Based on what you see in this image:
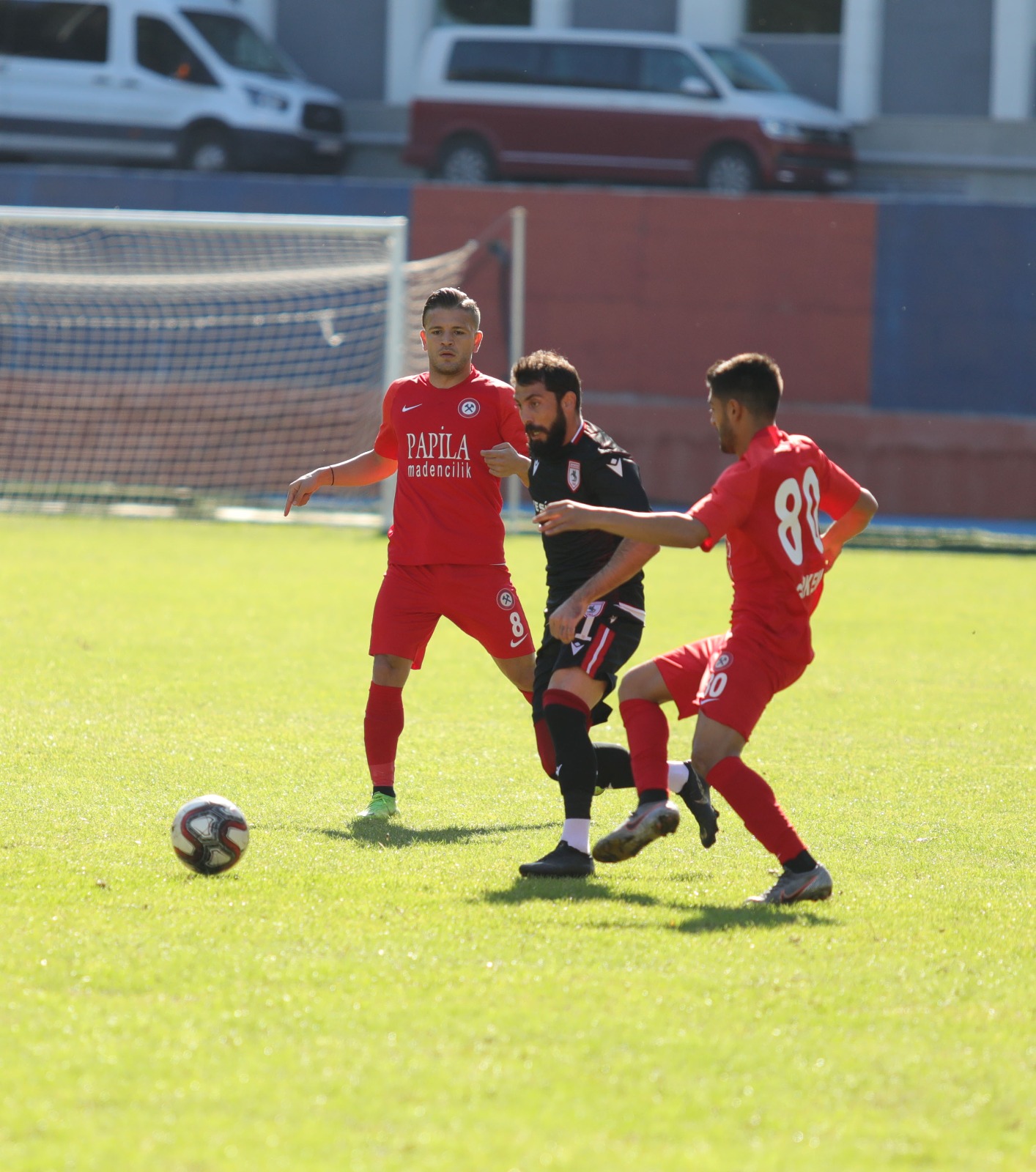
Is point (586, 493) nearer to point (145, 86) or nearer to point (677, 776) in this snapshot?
point (677, 776)

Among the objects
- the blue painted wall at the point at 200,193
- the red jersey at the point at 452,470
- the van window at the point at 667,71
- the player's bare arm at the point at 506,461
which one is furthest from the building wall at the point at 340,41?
the player's bare arm at the point at 506,461

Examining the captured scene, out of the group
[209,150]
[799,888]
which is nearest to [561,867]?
[799,888]

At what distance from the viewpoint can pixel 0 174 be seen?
2214cm

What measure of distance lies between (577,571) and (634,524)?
3.16ft

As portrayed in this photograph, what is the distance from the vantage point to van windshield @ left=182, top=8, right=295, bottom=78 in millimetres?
24234

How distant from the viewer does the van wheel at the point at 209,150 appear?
2422cm

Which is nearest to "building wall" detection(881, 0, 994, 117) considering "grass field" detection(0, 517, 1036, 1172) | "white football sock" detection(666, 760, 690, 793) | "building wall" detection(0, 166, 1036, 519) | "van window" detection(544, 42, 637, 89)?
"van window" detection(544, 42, 637, 89)

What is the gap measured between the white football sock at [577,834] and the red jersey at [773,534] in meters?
0.83

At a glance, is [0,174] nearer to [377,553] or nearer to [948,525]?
[377,553]

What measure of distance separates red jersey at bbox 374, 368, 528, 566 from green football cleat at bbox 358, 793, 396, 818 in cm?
90

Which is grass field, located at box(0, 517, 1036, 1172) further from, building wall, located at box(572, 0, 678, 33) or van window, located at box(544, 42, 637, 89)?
building wall, located at box(572, 0, 678, 33)

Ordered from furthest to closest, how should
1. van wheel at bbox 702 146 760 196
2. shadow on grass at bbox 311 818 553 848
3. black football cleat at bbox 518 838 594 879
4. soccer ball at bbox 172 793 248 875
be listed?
van wheel at bbox 702 146 760 196 → shadow on grass at bbox 311 818 553 848 → black football cleat at bbox 518 838 594 879 → soccer ball at bbox 172 793 248 875

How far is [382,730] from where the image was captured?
6262mm

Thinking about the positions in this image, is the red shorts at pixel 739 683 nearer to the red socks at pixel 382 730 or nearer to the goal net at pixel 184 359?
the red socks at pixel 382 730
